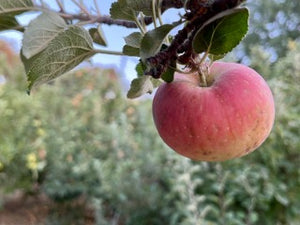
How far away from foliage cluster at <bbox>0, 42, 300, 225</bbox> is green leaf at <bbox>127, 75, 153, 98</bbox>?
1.03 metres

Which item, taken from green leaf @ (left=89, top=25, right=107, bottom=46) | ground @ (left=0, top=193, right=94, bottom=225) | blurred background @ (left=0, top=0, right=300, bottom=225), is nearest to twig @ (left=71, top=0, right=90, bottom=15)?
green leaf @ (left=89, top=25, right=107, bottom=46)

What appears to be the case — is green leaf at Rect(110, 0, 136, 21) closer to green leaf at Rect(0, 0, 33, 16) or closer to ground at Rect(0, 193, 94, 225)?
green leaf at Rect(0, 0, 33, 16)

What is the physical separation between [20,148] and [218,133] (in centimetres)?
216

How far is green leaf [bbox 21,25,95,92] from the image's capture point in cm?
35

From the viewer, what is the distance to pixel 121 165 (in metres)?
1.87

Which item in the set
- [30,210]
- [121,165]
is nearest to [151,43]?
[121,165]

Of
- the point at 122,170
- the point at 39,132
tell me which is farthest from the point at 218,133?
the point at 39,132

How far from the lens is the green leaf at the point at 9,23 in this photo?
1.47 ft

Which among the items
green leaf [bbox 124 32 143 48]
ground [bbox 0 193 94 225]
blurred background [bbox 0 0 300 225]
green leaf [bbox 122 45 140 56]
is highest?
green leaf [bbox 124 32 143 48]

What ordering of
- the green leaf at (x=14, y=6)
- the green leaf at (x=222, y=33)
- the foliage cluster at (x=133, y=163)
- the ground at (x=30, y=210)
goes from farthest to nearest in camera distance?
the ground at (x=30, y=210) < the foliage cluster at (x=133, y=163) < the green leaf at (x=14, y=6) < the green leaf at (x=222, y=33)

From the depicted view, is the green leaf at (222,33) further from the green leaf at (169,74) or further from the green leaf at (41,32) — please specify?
the green leaf at (41,32)

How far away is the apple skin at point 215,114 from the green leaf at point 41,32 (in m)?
0.12

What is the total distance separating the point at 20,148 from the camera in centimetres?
235

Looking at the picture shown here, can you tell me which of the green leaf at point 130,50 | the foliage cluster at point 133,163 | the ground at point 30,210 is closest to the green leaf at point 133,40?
the green leaf at point 130,50
